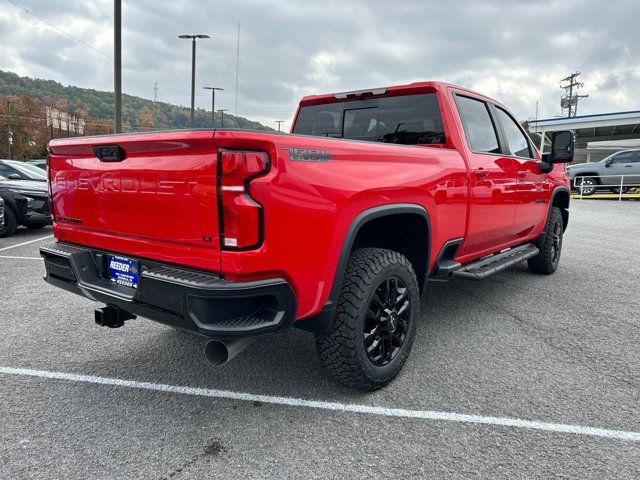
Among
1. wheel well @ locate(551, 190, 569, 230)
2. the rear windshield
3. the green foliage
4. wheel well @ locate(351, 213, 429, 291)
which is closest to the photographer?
wheel well @ locate(351, 213, 429, 291)

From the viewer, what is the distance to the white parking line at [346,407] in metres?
2.30

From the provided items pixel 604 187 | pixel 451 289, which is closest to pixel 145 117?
pixel 604 187

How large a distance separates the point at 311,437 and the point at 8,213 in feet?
26.5

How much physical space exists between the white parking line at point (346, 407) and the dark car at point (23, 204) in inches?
247

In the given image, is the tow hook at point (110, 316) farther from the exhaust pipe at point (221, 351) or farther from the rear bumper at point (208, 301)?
the exhaust pipe at point (221, 351)

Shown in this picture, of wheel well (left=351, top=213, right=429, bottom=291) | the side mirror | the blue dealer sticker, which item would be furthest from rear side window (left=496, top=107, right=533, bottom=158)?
the blue dealer sticker

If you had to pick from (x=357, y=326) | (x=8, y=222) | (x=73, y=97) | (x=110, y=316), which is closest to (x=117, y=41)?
(x=8, y=222)

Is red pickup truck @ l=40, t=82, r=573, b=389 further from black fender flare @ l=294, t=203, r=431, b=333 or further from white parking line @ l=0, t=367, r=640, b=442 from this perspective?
white parking line @ l=0, t=367, r=640, b=442

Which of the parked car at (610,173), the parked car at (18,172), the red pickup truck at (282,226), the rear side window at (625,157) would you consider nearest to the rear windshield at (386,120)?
the red pickup truck at (282,226)

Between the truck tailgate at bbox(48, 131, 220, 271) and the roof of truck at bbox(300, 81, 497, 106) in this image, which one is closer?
the truck tailgate at bbox(48, 131, 220, 271)

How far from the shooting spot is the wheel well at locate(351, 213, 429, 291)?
290 centimetres

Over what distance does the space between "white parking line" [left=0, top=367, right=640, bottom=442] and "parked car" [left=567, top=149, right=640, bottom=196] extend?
63.0ft

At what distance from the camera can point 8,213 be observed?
7.99 m

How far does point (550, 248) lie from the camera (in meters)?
5.53
